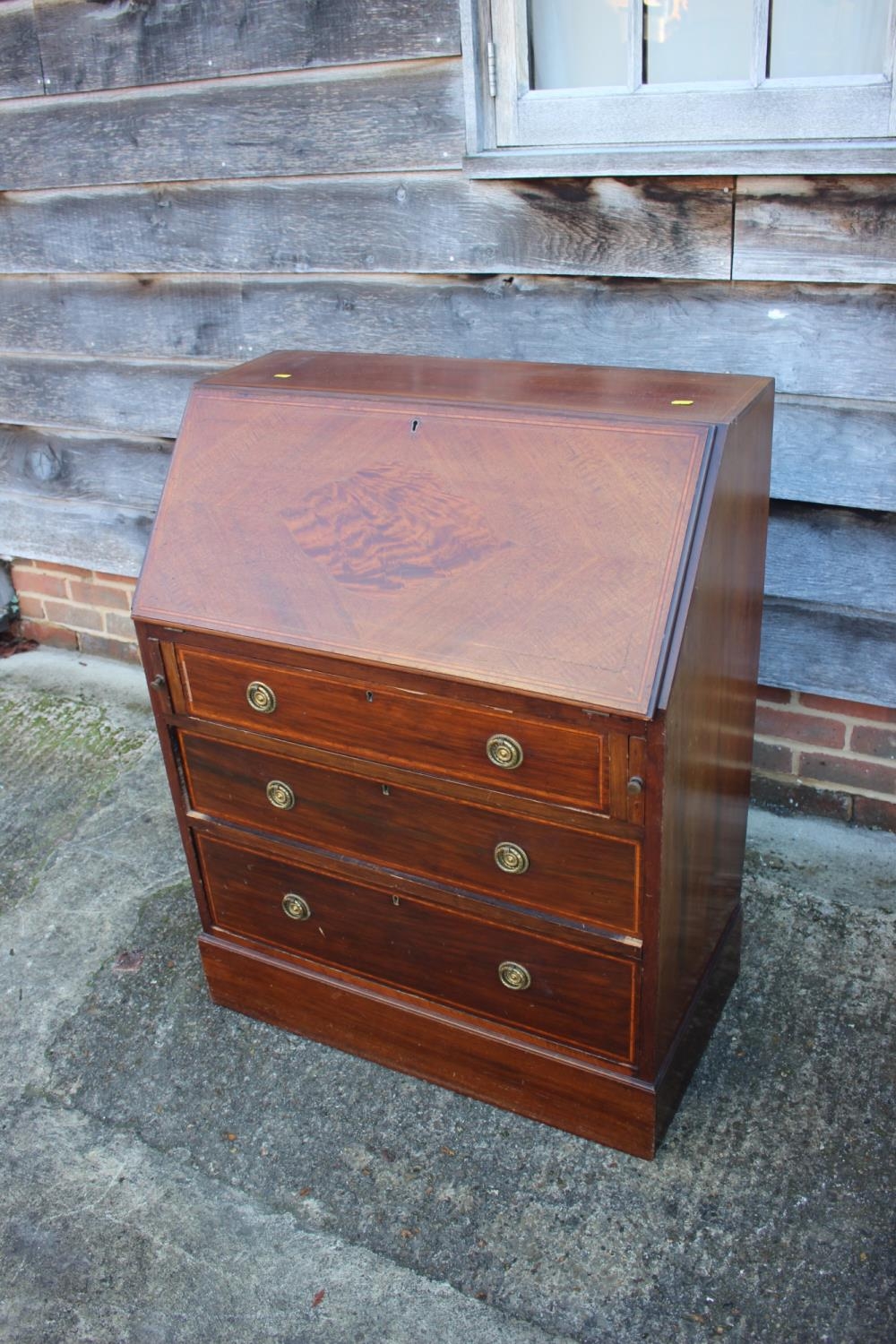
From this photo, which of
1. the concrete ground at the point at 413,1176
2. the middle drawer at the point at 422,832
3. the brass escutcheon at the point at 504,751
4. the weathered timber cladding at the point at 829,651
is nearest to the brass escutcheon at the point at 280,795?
the middle drawer at the point at 422,832

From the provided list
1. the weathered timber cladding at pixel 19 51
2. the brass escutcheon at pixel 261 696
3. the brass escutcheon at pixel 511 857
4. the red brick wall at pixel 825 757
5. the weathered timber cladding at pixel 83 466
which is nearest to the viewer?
the brass escutcheon at pixel 511 857

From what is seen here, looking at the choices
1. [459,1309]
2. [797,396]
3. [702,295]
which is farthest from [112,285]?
[459,1309]

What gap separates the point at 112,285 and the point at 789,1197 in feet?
9.10

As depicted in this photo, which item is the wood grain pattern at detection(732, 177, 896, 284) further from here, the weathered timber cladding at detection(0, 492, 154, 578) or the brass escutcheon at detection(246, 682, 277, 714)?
the weathered timber cladding at detection(0, 492, 154, 578)

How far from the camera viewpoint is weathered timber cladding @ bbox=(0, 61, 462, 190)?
8.09 ft

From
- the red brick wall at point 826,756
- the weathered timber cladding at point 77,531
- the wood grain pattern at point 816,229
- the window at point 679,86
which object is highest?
the window at point 679,86

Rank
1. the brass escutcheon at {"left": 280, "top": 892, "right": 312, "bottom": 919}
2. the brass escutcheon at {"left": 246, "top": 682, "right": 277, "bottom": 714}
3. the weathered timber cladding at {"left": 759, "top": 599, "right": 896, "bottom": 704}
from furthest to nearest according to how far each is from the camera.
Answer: the weathered timber cladding at {"left": 759, "top": 599, "right": 896, "bottom": 704} → the brass escutcheon at {"left": 280, "top": 892, "right": 312, "bottom": 919} → the brass escutcheon at {"left": 246, "top": 682, "right": 277, "bottom": 714}

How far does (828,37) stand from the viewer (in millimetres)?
2121

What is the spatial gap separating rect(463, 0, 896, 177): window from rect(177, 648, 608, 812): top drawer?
1220mm

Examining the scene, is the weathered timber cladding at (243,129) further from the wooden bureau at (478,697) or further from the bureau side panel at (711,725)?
the bureau side panel at (711,725)

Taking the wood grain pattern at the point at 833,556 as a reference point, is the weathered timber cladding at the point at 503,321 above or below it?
above

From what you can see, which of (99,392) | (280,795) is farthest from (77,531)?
(280,795)

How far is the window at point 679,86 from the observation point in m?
2.11

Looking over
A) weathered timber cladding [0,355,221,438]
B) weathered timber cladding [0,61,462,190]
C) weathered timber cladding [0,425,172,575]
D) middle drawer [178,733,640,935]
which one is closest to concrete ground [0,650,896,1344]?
middle drawer [178,733,640,935]
